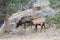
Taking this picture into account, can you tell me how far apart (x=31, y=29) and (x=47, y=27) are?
108 cm

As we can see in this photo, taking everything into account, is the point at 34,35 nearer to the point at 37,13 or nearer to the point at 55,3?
the point at 37,13

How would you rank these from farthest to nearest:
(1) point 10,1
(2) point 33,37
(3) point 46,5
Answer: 1. (3) point 46,5
2. (1) point 10,1
3. (2) point 33,37

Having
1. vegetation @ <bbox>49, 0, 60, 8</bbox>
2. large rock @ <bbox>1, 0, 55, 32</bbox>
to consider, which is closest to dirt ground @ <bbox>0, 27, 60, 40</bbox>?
large rock @ <bbox>1, 0, 55, 32</bbox>

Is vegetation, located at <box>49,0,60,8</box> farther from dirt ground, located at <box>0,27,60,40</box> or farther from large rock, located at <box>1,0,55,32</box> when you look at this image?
dirt ground, located at <box>0,27,60,40</box>

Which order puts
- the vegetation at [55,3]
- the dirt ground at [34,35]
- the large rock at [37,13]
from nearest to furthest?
the dirt ground at [34,35] → the large rock at [37,13] → the vegetation at [55,3]

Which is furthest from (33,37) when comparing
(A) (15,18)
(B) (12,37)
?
(A) (15,18)

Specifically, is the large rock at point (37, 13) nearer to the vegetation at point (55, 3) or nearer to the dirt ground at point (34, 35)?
the vegetation at point (55, 3)

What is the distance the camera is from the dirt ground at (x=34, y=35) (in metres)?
11.4

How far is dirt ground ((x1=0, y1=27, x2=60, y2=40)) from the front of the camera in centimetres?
1140

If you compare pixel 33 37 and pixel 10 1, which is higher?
pixel 10 1

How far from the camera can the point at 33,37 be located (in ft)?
38.0

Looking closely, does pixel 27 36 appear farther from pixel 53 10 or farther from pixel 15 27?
pixel 53 10

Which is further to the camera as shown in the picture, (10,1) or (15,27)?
(15,27)

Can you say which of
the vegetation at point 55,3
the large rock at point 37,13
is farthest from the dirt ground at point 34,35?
the vegetation at point 55,3
